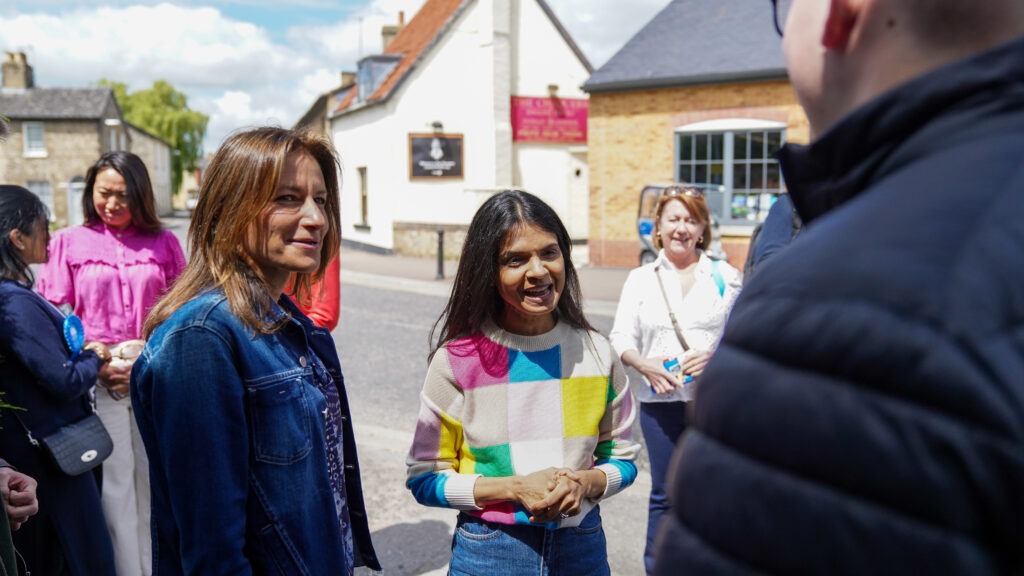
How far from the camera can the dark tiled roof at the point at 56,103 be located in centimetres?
4466

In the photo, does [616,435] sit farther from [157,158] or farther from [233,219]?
[157,158]

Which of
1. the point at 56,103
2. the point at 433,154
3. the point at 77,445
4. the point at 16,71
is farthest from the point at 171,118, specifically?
the point at 77,445

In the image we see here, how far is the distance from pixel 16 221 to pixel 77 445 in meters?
0.99

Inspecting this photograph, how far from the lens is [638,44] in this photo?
19.3 meters

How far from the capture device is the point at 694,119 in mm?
17891

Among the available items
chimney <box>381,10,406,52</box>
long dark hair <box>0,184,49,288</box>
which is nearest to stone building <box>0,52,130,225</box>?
chimney <box>381,10,406,52</box>

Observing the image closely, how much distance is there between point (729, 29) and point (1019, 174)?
745 inches

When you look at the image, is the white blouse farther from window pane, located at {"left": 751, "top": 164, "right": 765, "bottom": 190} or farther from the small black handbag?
window pane, located at {"left": 751, "top": 164, "right": 765, "bottom": 190}

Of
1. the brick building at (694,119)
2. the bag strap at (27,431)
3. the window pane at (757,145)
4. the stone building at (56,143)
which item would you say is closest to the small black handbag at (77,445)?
the bag strap at (27,431)

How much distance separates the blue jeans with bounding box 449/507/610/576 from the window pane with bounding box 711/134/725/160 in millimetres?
16275

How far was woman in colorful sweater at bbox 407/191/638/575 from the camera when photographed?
8.20 feet

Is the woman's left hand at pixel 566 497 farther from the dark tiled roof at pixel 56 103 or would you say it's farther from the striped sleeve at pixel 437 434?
the dark tiled roof at pixel 56 103

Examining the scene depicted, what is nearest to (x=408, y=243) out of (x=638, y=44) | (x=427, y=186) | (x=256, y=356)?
(x=427, y=186)

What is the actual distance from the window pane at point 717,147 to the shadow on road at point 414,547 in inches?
576
